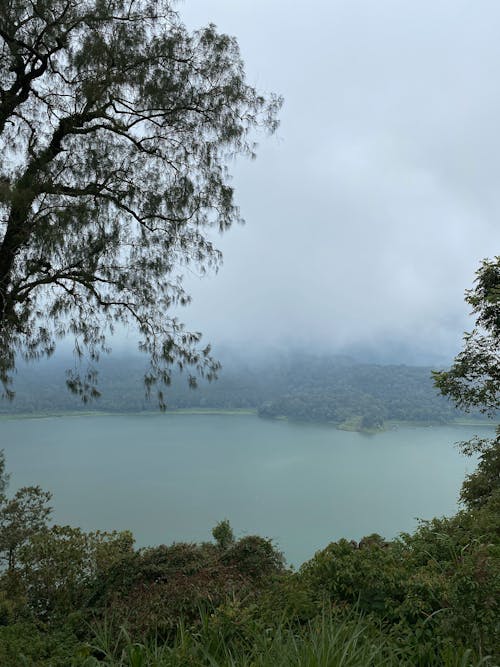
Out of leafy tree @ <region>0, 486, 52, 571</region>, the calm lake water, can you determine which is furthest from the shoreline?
leafy tree @ <region>0, 486, 52, 571</region>

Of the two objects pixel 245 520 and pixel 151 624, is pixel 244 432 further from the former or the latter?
pixel 151 624

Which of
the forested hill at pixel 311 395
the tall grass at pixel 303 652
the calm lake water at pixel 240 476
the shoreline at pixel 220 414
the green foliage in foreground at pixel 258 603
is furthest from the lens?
the forested hill at pixel 311 395

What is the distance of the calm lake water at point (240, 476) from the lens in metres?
22.3

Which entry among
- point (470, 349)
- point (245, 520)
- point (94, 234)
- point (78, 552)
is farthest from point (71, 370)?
point (245, 520)

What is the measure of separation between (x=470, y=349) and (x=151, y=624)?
467 centimetres

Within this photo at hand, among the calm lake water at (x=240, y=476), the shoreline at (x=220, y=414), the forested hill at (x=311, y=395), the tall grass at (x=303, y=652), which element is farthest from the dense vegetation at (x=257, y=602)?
the shoreline at (x=220, y=414)

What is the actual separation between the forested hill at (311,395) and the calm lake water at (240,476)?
12.3 feet

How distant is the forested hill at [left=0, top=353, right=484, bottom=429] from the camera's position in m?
49.1

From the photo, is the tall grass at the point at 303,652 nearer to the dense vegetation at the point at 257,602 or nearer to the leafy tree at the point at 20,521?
the dense vegetation at the point at 257,602

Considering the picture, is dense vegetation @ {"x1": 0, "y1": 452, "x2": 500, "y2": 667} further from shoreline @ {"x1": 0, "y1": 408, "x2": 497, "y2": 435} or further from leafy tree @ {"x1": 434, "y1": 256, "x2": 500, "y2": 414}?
shoreline @ {"x1": 0, "y1": 408, "x2": 497, "y2": 435}

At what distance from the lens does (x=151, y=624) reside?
2.24 m

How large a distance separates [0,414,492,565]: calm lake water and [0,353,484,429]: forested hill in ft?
12.3

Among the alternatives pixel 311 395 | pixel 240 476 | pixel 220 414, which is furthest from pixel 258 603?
pixel 311 395

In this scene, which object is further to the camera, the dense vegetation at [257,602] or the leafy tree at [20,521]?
the leafy tree at [20,521]
